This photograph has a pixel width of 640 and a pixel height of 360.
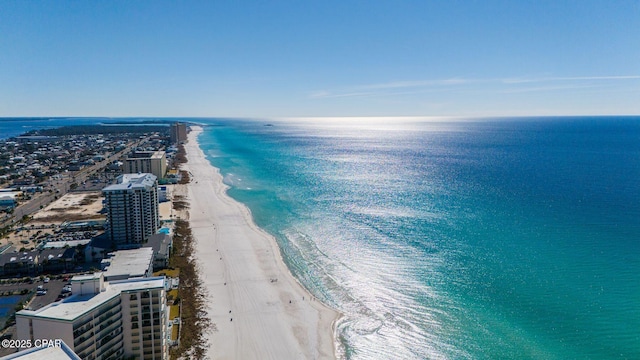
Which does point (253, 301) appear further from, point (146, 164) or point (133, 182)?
point (146, 164)

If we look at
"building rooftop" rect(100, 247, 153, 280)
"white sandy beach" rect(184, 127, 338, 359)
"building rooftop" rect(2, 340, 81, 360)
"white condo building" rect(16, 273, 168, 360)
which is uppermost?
"building rooftop" rect(2, 340, 81, 360)

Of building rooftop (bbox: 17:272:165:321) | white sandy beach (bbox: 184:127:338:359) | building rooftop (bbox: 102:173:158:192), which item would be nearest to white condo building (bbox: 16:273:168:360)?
building rooftop (bbox: 17:272:165:321)

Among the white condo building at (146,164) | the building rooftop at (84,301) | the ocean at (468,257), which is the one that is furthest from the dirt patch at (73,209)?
the building rooftop at (84,301)

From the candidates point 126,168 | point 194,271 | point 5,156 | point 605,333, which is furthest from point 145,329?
point 5,156

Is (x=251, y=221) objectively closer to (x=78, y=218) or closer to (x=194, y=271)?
(x=194, y=271)

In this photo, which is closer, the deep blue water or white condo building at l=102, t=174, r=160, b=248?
the deep blue water

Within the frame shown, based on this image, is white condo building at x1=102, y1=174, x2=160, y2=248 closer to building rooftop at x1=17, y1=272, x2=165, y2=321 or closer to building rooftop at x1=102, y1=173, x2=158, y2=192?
building rooftop at x1=102, y1=173, x2=158, y2=192

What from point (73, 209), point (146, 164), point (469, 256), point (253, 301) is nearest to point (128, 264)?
point (253, 301)
